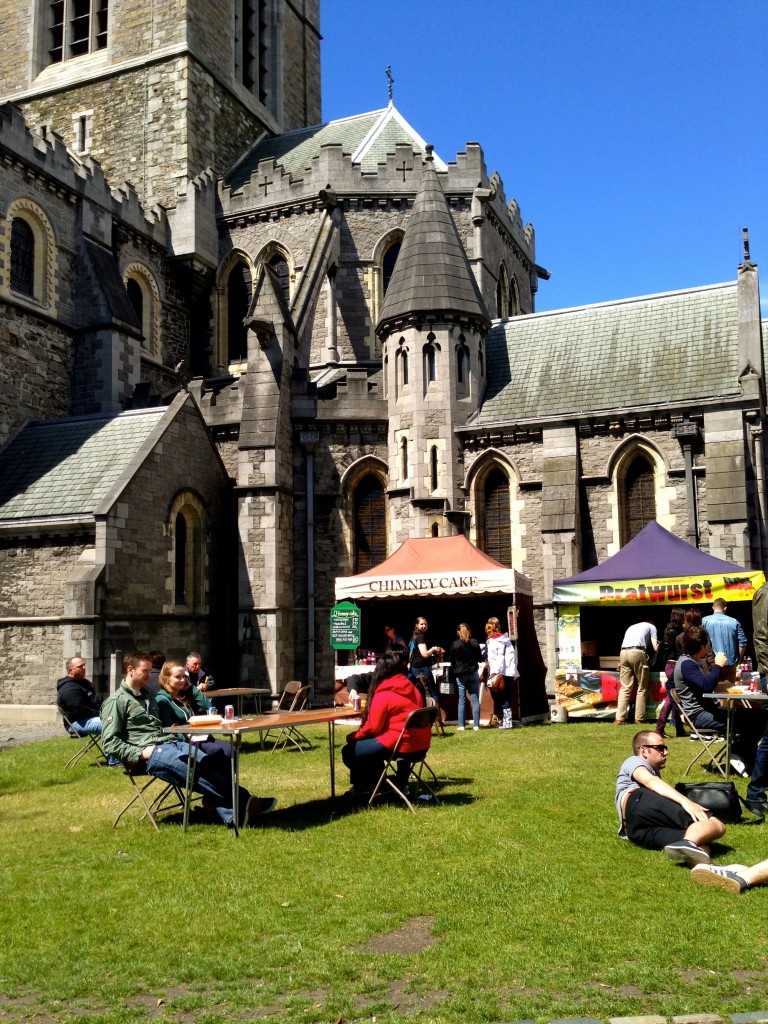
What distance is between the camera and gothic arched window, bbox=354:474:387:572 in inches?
848

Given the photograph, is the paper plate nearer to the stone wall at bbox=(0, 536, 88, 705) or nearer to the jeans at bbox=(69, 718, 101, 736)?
the jeans at bbox=(69, 718, 101, 736)

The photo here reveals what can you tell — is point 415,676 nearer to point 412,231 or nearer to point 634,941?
point 634,941

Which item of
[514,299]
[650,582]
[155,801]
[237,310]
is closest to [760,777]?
[155,801]

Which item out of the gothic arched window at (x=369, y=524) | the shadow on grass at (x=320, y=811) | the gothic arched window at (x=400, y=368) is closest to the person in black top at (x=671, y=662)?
the shadow on grass at (x=320, y=811)

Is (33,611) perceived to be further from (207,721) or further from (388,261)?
(388,261)

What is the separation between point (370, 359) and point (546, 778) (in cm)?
1687

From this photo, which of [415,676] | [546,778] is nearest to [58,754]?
[415,676]

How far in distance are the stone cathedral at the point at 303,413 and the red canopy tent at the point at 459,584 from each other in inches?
86.8

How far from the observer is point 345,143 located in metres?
29.9

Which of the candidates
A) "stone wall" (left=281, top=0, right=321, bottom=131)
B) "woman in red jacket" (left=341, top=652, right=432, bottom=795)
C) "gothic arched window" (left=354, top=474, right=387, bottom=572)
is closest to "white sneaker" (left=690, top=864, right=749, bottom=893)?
"woman in red jacket" (left=341, top=652, right=432, bottom=795)

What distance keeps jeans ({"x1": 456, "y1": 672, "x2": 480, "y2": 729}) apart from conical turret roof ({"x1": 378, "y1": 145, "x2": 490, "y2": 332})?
358 inches

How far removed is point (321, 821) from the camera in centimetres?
821

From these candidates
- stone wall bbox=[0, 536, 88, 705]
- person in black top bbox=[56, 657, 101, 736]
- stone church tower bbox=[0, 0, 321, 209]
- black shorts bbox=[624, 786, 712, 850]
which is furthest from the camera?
stone church tower bbox=[0, 0, 321, 209]

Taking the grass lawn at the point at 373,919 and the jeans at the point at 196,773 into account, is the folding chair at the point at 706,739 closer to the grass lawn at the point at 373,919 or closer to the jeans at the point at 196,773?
the grass lawn at the point at 373,919
